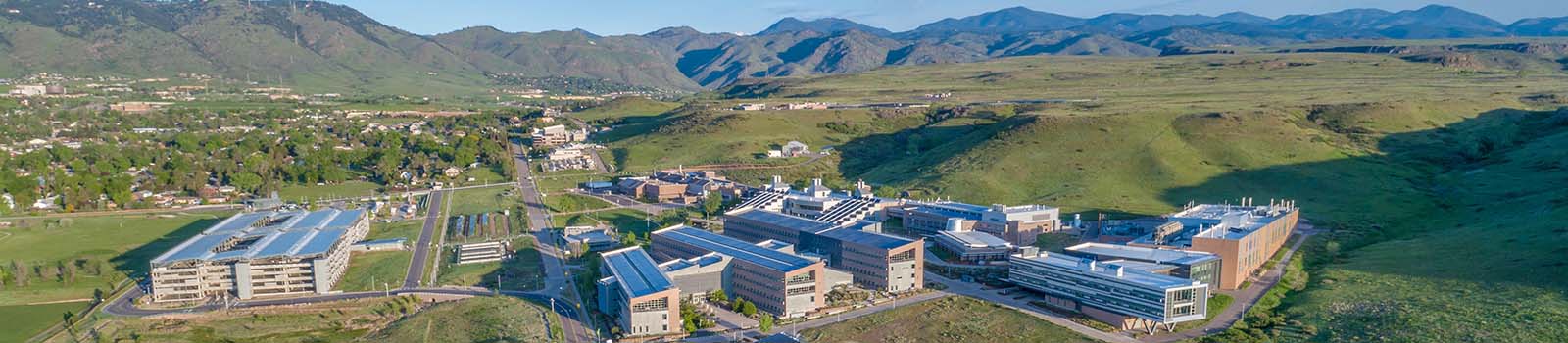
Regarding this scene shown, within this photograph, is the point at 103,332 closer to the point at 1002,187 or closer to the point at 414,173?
the point at 414,173

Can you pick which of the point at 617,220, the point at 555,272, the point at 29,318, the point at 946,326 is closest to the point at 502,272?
the point at 555,272

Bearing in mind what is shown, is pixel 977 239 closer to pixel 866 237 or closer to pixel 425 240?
pixel 866 237

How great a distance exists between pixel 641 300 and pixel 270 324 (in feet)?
60.6

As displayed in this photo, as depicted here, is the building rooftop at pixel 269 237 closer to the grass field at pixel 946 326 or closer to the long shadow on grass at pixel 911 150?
the grass field at pixel 946 326

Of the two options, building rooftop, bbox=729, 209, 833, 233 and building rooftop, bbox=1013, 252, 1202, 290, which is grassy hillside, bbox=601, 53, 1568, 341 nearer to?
building rooftop, bbox=1013, 252, 1202, 290

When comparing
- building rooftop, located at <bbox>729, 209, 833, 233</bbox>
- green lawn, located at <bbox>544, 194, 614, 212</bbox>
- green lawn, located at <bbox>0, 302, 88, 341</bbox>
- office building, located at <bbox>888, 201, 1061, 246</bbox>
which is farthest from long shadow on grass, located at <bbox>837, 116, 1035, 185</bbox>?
green lawn, located at <bbox>0, 302, 88, 341</bbox>

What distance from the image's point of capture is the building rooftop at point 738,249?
4750 centimetres

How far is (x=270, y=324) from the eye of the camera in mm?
45625

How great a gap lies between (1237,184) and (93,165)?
106 metres

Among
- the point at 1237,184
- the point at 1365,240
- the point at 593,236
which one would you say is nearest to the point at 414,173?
the point at 593,236

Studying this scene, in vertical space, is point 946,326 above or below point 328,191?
below

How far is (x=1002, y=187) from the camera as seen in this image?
8175cm

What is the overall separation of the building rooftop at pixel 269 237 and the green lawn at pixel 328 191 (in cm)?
1814

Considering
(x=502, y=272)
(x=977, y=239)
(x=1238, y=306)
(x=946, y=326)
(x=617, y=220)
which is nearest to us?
(x=946, y=326)
